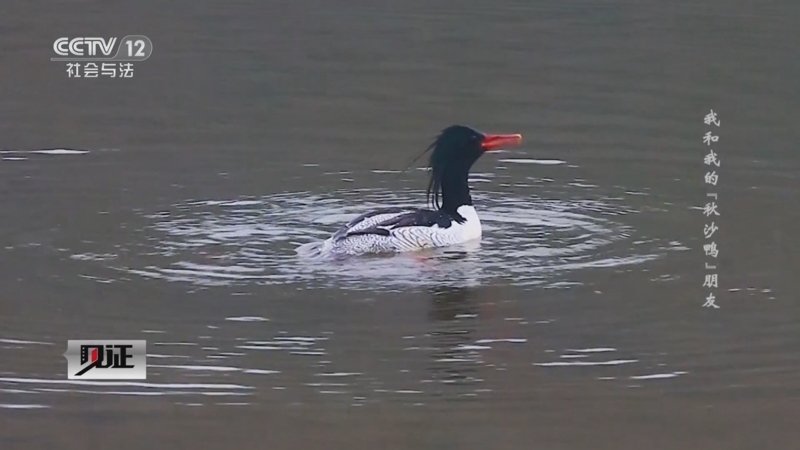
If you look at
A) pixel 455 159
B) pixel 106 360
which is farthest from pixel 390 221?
pixel 106 360

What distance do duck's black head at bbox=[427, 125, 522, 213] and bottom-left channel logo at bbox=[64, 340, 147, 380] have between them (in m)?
4.52

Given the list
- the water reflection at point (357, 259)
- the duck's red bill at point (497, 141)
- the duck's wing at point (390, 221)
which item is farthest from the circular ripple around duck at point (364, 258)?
the duck's red bill at point (497, 141)

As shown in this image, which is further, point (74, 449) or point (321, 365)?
point (321, 365)

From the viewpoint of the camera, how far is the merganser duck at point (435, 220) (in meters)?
14.3

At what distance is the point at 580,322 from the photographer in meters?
12.3

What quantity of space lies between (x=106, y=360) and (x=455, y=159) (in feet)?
16.6

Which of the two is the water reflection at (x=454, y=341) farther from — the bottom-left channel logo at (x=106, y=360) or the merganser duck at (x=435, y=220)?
the bottom-left channel logo at (x=106, y=360)

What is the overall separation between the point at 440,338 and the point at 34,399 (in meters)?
2.96

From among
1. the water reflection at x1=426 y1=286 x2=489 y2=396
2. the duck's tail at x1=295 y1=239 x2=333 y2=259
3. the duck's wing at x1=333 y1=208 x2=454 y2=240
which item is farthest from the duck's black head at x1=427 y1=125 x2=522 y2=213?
the water reflection at x1=426 y1=286 x2=489 y2=396

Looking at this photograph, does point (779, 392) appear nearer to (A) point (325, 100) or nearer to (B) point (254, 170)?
(B) point (254, 170)

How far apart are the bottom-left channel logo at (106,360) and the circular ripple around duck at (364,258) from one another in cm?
184

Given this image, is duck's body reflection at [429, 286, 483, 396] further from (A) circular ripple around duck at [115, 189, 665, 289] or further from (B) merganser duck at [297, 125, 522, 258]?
(B) merganser duck at [297, 125, 522, 258]

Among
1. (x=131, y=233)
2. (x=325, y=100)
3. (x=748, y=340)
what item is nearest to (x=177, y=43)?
(x=325, y=100)

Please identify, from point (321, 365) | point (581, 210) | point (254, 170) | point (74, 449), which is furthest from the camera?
point (254, 170)
